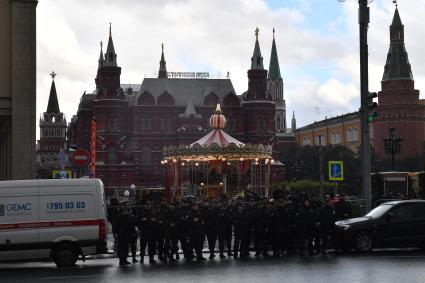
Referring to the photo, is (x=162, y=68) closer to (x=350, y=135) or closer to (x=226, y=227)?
(x=350, y=135)

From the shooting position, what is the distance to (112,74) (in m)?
101

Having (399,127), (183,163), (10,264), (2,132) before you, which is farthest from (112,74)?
(10,264)

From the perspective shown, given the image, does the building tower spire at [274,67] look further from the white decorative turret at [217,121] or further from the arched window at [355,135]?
the white decorative turret at [217,121]

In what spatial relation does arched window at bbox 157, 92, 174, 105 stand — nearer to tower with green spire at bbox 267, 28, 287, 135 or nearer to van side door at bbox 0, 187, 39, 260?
tower with green spire at bbox 267, 28, 287, 135

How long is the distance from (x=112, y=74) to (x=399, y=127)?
4701 cm

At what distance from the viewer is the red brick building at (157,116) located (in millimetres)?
98875

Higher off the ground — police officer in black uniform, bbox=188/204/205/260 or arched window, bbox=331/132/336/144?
arched window, bbox=331/132/336/144

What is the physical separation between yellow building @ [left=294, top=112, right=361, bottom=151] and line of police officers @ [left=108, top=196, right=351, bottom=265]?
112 meters

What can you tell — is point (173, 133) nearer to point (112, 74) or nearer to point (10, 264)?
point (112, 74)

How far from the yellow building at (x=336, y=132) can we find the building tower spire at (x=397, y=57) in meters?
17.4

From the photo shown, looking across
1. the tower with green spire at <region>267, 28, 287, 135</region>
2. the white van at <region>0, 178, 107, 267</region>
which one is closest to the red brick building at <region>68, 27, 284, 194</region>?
the tower with green spire at <region>267, 28, 287, 135</region>

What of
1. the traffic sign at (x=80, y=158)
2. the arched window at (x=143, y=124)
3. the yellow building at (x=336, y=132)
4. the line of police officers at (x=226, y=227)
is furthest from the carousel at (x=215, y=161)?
the yellow building at (x=336, y=132)

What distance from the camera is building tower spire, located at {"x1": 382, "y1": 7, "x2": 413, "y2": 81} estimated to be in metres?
116

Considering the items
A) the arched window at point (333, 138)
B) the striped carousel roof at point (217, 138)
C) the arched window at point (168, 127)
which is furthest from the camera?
the arched window at point (333, 138)
